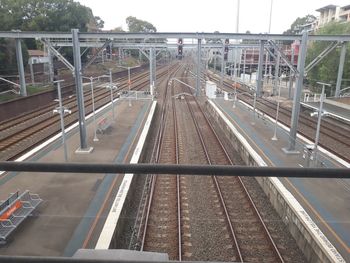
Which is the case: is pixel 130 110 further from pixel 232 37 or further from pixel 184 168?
pixel 184 168

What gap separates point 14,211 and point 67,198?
5.33ft

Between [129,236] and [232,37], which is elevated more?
[232,37]

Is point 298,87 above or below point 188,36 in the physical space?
below

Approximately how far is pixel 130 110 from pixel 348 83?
23619mm

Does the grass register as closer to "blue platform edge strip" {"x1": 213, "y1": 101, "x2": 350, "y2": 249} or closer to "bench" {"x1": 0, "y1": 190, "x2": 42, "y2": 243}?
"blue platform edge strip" {"x1": 213, "y1": 101, "x2": 350, "y2": 249}

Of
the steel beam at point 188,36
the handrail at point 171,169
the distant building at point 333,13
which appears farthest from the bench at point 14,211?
the distant building at point 333,13

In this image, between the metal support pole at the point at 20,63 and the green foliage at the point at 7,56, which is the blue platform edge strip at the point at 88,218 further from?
the green foliage at the point at 7,56

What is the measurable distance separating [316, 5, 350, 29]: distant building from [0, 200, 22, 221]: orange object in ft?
217

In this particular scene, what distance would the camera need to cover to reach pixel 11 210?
769 centimetres

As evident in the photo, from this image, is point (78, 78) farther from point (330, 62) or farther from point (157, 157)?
point (330, 62)

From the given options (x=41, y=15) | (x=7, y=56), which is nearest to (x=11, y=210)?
(x=7, y=56)

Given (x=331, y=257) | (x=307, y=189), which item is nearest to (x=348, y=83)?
(x=307, y=189)

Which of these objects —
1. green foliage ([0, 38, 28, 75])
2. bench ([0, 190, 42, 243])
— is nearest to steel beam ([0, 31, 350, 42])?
bench ([0, 190, 42, 243])

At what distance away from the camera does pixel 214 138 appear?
18.9 m
